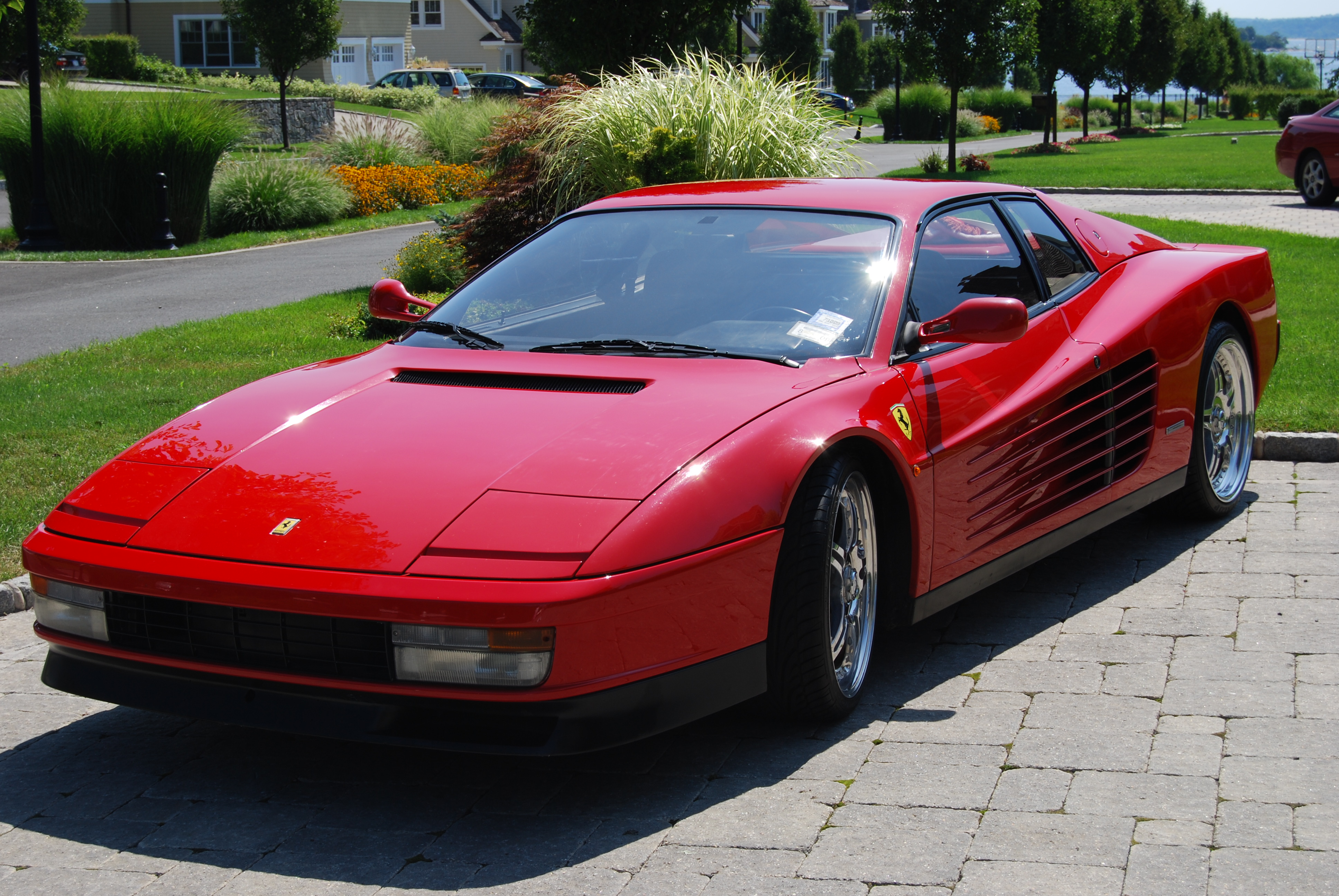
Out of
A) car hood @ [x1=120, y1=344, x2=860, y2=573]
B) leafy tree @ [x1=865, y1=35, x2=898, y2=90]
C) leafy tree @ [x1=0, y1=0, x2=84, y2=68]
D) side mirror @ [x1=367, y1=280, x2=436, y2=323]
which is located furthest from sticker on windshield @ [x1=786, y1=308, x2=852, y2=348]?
leafy tree @ [x1=865, y1=35, x2=898, y2=90]

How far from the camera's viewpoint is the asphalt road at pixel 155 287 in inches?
443

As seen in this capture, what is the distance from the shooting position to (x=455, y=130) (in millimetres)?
26234

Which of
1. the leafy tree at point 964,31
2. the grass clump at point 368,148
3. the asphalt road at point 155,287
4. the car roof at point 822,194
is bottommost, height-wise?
the asphalt road at point 155,287

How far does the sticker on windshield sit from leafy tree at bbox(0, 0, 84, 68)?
109ft

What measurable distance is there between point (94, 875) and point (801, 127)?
29.8 feet

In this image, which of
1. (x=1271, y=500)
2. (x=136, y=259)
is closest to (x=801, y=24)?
(x=136, y=259)

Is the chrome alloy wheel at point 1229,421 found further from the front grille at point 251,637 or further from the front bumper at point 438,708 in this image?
the front grille at point 251,637

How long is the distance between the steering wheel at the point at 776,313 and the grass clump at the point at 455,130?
69.6 feet

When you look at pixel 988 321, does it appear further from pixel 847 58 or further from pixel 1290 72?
pixel 1290 72

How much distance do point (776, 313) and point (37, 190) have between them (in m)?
15.8

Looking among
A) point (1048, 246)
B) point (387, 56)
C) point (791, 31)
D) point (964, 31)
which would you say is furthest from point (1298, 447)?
point (791, 31)

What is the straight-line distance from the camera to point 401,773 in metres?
3.49

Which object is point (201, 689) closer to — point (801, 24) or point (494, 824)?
point (494, 824)

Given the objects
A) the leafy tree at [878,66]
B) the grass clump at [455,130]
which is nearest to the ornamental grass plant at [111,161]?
the grass clump at [455,130]
